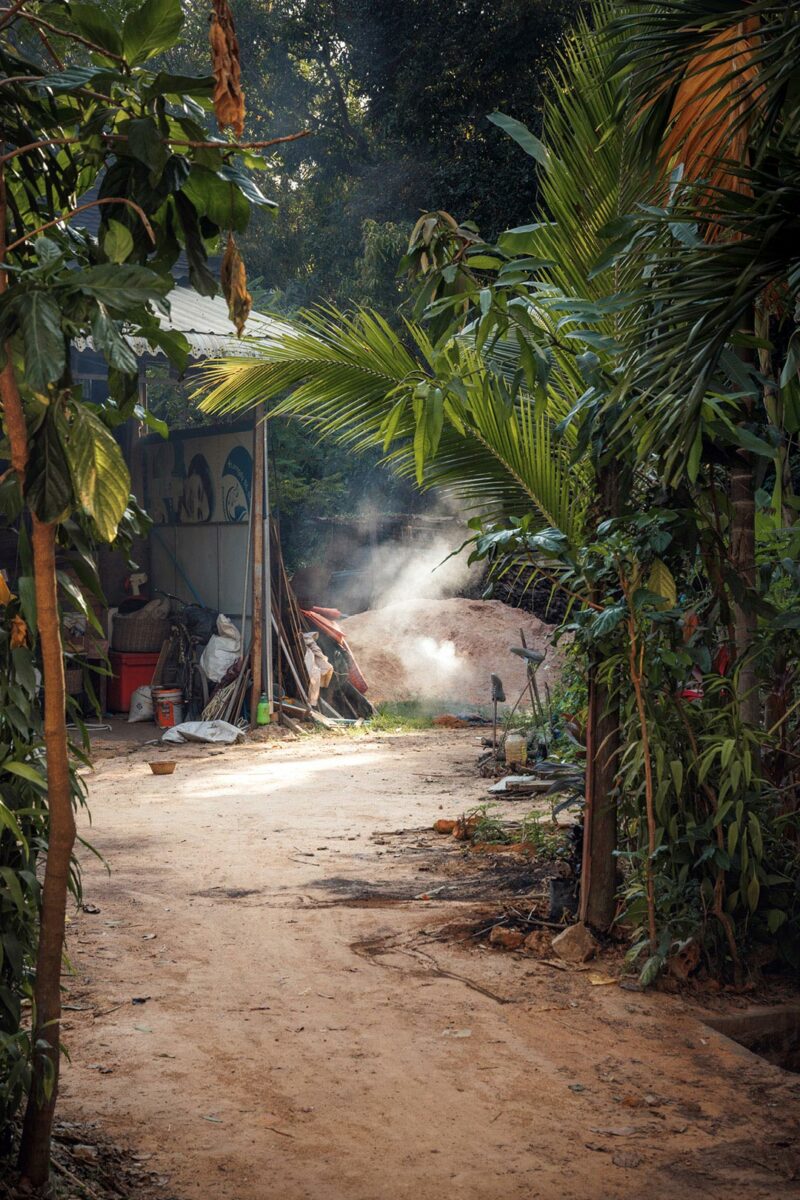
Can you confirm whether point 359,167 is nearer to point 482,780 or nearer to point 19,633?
point 482,780

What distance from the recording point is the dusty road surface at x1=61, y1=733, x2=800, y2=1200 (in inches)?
121

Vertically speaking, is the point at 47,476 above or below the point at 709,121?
below

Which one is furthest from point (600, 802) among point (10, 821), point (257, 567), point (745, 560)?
point (257, 567)

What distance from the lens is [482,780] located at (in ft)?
30.7

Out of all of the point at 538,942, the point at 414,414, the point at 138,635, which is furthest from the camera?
the point at 138,635

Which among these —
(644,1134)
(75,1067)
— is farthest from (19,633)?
(644,1134)

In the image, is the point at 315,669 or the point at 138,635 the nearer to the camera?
the point at 315,669

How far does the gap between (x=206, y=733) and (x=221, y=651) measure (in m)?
1.21

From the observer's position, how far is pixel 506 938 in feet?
16.3

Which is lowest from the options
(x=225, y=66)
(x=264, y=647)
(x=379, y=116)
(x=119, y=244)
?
(x=264, y=647)

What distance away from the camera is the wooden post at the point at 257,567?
1209 cm

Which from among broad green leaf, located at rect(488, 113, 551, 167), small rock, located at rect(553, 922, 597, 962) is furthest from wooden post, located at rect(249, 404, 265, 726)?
broad green leaf, located at rect(488, 113, 551, 167)

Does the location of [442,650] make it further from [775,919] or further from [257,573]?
[775,919]

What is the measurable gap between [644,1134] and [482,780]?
605 centimetres
